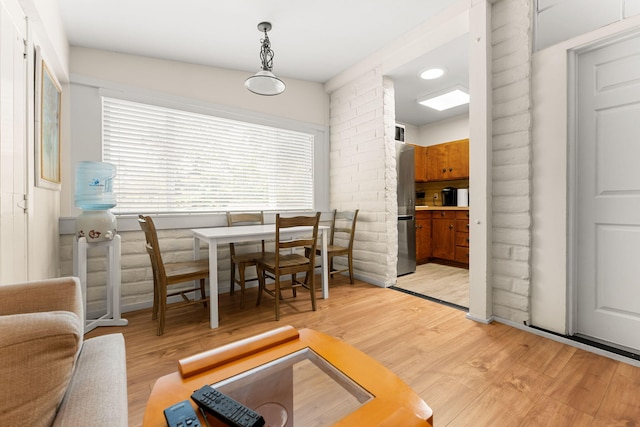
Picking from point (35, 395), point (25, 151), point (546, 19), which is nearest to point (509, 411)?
point (35, 395)

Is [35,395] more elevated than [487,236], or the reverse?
[487,236]

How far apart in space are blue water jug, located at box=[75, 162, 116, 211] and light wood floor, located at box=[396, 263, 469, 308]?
299cm

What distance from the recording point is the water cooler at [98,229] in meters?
2.15

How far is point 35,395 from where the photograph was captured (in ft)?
1.74

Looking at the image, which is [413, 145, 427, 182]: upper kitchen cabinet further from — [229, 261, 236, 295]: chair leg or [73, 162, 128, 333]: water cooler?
[73, 162, 128, 333]: water cooler

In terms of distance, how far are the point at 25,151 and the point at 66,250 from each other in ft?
3.66

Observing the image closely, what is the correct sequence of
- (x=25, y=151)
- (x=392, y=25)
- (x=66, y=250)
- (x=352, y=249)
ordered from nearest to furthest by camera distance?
(x=25, y=151) < (x=66, y=250) < (x=392, y=25) < (x=352, y=249)

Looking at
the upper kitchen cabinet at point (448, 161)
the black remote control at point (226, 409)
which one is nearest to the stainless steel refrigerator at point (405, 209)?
the upper kitchen cabinet at point (448, 161)

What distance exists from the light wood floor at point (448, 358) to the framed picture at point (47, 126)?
122 cm

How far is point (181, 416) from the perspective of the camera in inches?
26.3

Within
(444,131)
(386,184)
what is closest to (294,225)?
(386,184)

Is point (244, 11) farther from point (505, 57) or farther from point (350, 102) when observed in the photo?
point (505, 57)

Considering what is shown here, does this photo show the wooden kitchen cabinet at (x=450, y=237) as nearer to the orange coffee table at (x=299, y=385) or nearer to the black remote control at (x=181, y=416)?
the orange coffee table at (x=299, y=385)

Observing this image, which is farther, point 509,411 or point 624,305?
point 624,305
